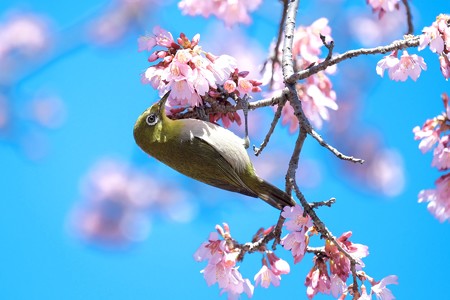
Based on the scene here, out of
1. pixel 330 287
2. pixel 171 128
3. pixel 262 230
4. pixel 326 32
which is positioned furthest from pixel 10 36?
pixel 330 287

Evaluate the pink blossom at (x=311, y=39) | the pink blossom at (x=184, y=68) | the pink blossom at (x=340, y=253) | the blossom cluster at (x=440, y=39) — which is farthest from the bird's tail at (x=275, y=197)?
the pink blossom at (x=311, y=39)

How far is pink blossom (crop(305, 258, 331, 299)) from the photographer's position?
3213mm

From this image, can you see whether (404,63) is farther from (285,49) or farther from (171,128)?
(171,128)

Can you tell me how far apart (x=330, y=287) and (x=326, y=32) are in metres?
2.15

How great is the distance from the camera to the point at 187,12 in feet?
16.8

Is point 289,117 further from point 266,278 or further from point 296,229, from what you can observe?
point 296,229

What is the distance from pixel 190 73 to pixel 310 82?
156 centimetres

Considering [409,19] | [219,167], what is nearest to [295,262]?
[219,167]

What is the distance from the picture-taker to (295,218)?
3066 mm

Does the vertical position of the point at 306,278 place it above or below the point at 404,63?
below

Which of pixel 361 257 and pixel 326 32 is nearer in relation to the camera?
pixel 361 257

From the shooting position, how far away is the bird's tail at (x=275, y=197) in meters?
3.23

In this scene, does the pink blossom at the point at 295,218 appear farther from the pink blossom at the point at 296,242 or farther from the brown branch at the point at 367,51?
the brown branch at the point at 367,51

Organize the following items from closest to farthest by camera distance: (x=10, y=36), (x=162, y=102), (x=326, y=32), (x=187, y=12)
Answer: (x=162, y=102), (x=326, y=32), (x=187, y=12), (x=10, y=36)
